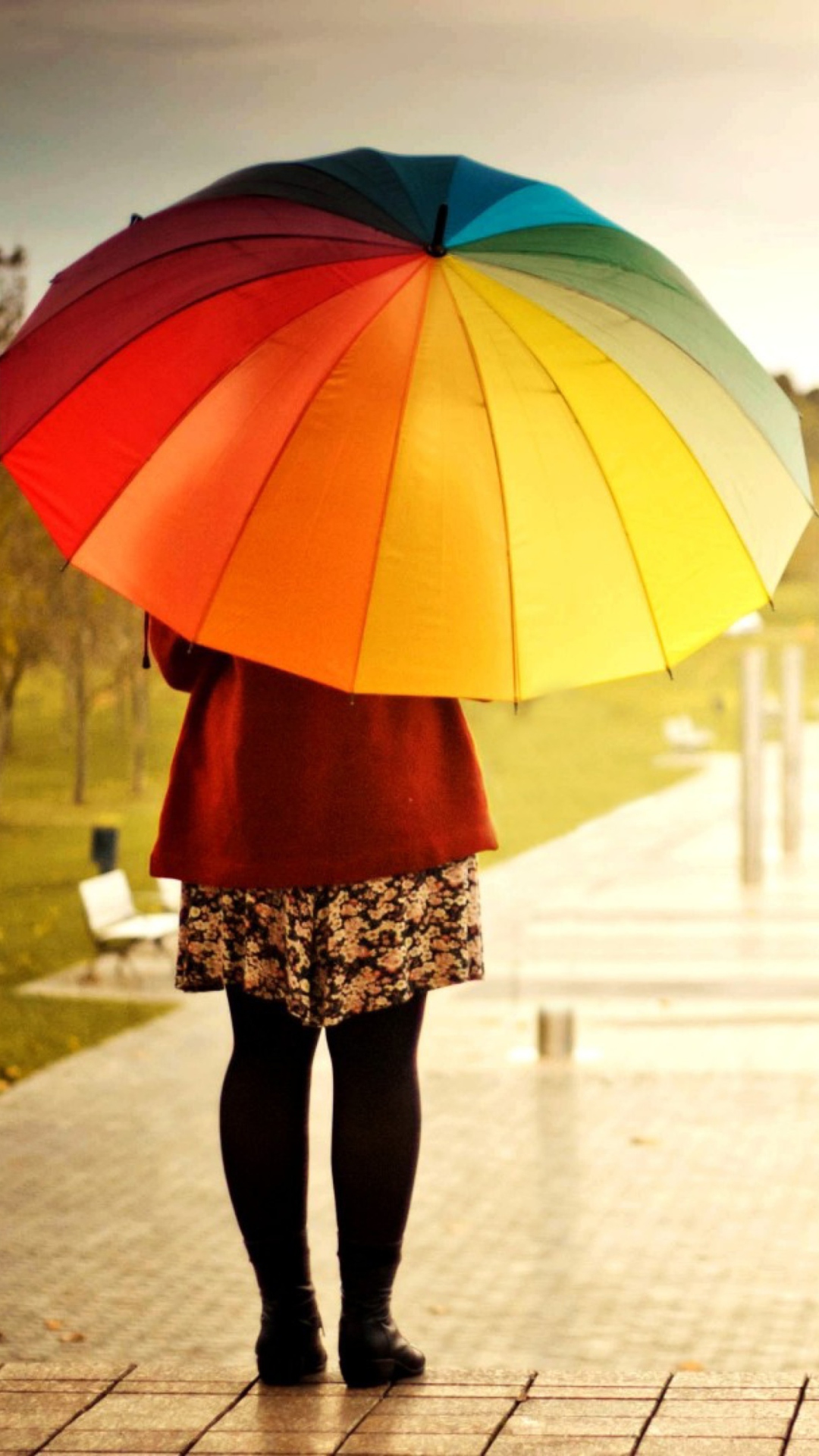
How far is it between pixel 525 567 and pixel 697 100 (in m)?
8.56

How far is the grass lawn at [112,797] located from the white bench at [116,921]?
617mm

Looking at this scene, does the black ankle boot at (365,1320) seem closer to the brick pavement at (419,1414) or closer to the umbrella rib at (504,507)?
the brick pavement at (419,1414)

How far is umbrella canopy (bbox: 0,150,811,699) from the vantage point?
107 inches

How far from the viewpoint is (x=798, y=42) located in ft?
30.7

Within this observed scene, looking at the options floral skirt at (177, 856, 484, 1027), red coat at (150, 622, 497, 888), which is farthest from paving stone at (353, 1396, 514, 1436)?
red coat at (150, 622, 497, 888)

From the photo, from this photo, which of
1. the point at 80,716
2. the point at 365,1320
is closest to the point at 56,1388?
→ the point at 365,1320

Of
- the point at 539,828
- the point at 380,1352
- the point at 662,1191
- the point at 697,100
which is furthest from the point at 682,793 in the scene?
the point at 380,1352

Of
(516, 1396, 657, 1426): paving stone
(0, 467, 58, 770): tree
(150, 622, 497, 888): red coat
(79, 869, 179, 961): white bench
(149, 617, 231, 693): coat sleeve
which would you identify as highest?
(0, 467, 58, 770): tree

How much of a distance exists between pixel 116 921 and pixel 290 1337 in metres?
8.84

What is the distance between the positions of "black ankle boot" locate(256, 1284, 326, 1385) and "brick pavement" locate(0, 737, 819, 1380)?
69 centimetres

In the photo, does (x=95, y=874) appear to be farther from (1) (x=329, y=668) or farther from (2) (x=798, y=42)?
(1) (x=329, y=668)

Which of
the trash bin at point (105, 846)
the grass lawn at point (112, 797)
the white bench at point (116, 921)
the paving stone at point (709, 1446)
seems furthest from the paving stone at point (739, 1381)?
the trash bin at point (105, 846)

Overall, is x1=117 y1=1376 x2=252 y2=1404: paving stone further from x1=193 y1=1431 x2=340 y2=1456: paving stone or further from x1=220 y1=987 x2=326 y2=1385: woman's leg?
x1=193 y1=1431 x2=340 y2=1456: paving stone

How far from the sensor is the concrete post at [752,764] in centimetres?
1545
